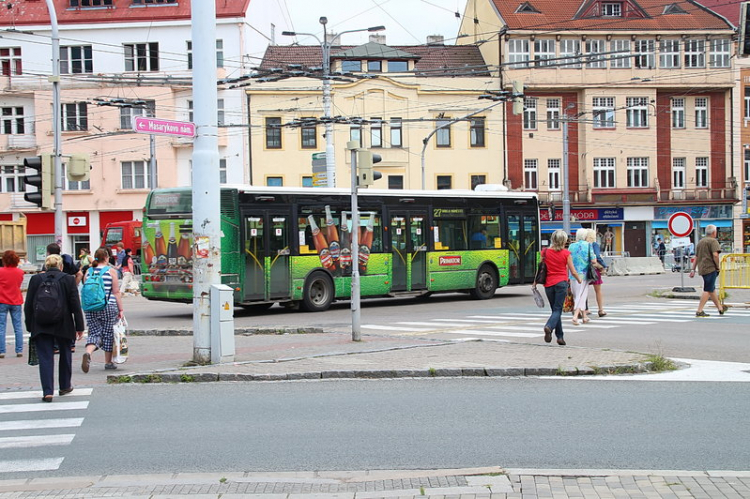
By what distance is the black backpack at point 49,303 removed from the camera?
9.95 metres

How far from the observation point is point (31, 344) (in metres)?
11.2

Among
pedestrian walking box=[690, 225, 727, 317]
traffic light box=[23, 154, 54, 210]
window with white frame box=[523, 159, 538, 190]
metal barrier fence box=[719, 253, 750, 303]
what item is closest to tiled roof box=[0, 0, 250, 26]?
window with white frame box=[523, 159, 538, 190]

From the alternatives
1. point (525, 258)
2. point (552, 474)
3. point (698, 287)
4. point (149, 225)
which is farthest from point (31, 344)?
point (698, 287)

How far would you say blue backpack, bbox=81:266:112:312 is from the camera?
1224 centimetres

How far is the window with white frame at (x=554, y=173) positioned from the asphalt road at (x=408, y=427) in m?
44.7

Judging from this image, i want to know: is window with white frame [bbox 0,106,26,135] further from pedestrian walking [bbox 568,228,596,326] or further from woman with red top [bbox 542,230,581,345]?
woman with red top [bbox 542,230,581,345]

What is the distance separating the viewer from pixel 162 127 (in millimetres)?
11773

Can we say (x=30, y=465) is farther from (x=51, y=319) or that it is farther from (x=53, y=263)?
(x=53, y=263)

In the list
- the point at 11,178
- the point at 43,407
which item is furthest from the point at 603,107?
the point at 43,407

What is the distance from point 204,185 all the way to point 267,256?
386 inches

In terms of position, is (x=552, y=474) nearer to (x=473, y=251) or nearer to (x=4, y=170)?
(x=473, y=251)

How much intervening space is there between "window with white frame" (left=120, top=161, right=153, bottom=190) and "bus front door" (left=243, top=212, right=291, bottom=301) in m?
30.7

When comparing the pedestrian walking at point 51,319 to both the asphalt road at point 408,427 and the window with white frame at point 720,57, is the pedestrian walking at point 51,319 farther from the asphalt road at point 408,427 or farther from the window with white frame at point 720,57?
the window with white frame at point 720,57

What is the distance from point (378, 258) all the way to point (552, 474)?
18057mm
